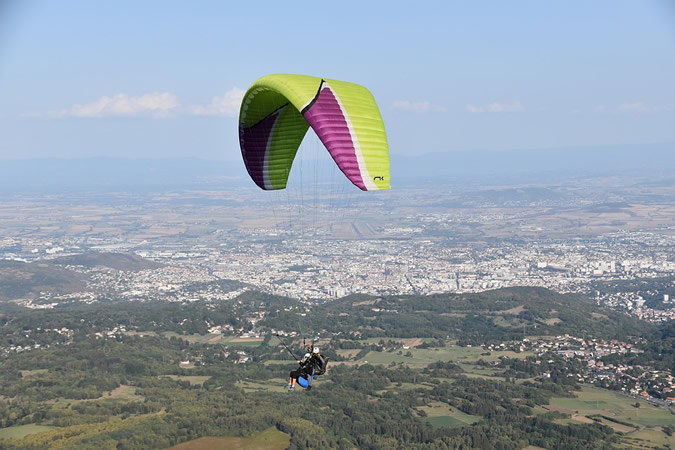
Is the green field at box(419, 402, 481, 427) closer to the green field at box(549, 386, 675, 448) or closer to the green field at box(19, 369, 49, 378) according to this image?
the green field at box(549, 386, 675, 448)

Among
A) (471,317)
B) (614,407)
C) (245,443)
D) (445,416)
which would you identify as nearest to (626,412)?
(614,407)

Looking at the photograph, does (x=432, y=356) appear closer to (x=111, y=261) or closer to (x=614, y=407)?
(x=614, y=407)

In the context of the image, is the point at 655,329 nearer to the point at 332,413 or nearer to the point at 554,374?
the point at 554,374

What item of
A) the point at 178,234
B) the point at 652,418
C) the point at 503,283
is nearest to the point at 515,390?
the point at 652,418

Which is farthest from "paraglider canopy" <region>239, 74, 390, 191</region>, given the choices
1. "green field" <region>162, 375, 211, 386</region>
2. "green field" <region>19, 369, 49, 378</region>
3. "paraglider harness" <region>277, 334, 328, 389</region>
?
"green field" <region>19, 369, 49, 378</region>

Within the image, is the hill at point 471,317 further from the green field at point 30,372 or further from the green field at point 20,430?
the green field at point 20,430

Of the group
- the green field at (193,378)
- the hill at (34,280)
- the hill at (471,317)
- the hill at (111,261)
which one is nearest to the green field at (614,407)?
the hill at (471,317)
